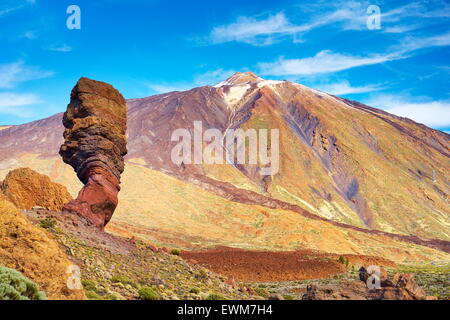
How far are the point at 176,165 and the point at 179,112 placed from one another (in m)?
33.7

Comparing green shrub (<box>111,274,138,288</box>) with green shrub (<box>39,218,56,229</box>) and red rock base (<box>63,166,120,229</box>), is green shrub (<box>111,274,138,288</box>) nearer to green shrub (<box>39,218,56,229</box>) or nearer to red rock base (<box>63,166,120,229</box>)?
green shrub (<box>39,218,56,229</box>)

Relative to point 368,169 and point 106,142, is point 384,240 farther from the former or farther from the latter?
point 106,142

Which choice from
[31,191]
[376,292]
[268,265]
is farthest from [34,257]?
[268,265]

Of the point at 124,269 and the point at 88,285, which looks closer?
the point at 88,285

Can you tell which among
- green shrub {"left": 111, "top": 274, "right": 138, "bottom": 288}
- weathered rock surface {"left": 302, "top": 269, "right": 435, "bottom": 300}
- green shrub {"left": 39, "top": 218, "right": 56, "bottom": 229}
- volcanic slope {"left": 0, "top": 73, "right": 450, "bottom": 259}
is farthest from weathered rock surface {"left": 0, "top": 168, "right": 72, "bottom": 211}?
volcanic slope {"left": 0, "top": 73, "right": 450, "bottom": 259}

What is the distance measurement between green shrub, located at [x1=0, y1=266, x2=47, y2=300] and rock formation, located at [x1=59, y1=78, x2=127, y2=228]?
11949mm

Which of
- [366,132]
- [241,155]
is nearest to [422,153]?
[366,132]

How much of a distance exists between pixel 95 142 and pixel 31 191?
4.11 metres

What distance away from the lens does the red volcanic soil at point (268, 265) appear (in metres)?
29.7

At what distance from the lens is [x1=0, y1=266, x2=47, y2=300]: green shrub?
8.34m

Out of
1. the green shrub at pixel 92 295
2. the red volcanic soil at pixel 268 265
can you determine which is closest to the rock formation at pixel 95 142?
the green shrub at pixel 92 295

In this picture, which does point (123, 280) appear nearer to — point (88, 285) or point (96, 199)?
point (88, 285)

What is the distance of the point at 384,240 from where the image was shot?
62.5 metres

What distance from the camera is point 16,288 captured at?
8.58 meters
